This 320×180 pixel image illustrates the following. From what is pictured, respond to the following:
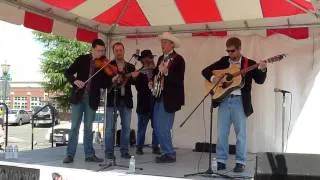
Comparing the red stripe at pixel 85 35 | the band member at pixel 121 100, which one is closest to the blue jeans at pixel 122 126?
the band member at pixel 121 100

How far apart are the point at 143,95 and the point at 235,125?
1.86 meters

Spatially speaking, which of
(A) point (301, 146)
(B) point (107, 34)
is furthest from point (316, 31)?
(B) point (107, 34)

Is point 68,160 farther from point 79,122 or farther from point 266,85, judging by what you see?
point 266,85

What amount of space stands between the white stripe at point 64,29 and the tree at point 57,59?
14.4 metres

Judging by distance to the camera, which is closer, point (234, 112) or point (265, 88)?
point (234, 112)

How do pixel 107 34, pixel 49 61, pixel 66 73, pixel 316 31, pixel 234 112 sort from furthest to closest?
1. pixel 49 61
2. pixel 107 34
3. pixel 316 31
4. pixel 66 73
5. pixel 234 112

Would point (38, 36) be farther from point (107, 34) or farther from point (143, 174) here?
point (143, 174)

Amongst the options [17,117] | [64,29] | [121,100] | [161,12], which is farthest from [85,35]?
[17,117]

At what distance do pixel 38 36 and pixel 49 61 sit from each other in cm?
144

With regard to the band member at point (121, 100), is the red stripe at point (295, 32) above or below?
above

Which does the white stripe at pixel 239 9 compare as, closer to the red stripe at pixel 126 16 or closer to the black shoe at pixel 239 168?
the red stripe at pixel 126 16

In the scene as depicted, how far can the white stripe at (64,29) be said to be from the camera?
6.64m

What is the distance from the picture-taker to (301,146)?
657cm

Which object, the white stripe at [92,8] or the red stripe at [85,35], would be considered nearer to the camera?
the white stripe at [92,8]
